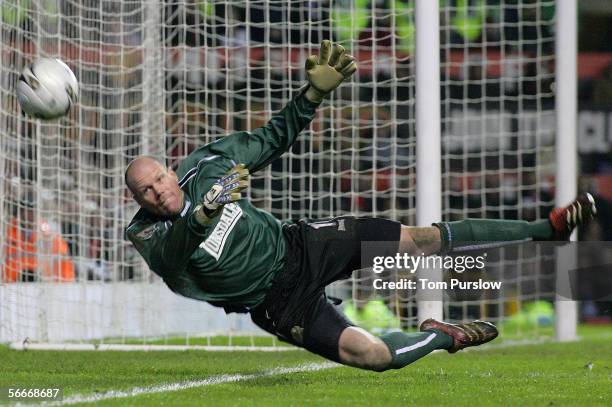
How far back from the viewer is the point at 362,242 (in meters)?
7.16

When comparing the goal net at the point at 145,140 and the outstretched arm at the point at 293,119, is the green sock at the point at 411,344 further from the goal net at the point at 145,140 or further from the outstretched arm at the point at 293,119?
the goal net at the point at 145,140

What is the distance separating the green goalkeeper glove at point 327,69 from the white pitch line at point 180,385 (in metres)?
1.79

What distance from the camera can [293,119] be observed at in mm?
7297

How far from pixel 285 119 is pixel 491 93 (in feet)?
28.9

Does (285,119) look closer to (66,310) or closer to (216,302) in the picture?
(216,302)

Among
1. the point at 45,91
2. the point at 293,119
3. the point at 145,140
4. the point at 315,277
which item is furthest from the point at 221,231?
the point at 145,140

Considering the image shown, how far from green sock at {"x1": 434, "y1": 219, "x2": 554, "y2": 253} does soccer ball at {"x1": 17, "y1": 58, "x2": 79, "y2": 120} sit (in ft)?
7.84

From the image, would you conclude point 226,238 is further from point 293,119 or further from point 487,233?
point 487,233

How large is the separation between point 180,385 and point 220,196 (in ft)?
4.71

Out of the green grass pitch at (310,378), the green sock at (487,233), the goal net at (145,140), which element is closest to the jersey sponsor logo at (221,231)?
the green grass pitch at (310,378)

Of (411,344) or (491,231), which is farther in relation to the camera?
(491,231)

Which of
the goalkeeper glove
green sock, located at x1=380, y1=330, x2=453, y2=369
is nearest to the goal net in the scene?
green sock, located at x1=380, y1=330, x2=453, y2=369

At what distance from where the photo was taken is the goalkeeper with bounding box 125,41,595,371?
6641mm

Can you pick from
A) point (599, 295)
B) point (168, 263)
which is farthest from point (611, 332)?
point (168, 263)
